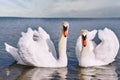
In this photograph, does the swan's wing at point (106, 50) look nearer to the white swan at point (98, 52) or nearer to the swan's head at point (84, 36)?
the white swan at point (98, 52)

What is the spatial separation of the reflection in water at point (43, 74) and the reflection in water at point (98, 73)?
71cm

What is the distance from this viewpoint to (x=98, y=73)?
1578 cm

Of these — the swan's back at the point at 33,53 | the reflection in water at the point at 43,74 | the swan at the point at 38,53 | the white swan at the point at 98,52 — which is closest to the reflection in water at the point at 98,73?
the white swan at the point at 98,52

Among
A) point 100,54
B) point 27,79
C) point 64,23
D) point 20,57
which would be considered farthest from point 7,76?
point 100,54

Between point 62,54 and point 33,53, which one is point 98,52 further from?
point 33,53

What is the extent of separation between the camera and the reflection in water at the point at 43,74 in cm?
1495

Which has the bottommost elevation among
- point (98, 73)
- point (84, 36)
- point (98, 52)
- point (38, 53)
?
point (98, 73)

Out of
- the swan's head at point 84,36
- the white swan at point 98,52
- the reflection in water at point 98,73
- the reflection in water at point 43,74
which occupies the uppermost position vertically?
the swan's head at point 84,36

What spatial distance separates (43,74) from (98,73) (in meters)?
2.15

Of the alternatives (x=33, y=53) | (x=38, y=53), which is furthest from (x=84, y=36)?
(x=33, y=53)

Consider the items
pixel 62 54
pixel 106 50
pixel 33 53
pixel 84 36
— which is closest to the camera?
pixel 84 36

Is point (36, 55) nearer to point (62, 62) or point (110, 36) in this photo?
point (62, 62)

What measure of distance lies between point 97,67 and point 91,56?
20.6 inches

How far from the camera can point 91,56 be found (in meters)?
17.0
